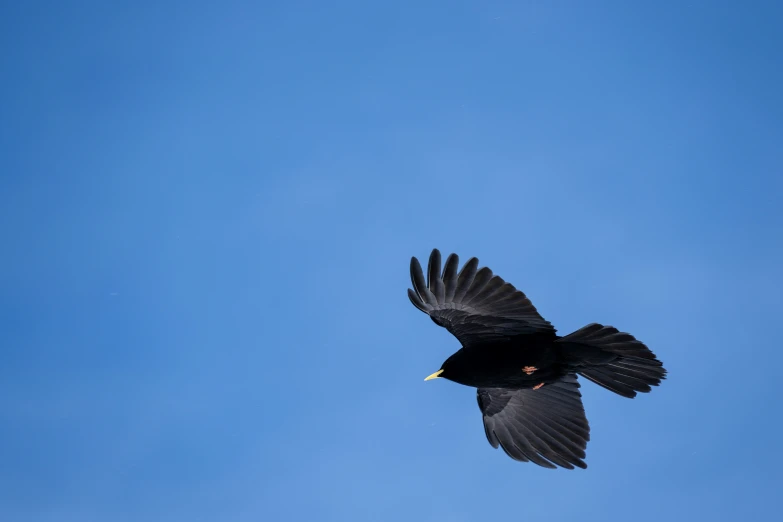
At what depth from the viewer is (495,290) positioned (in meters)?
9.92

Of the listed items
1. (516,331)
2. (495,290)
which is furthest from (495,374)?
(495,290)

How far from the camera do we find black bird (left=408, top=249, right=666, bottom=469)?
10.0 meters

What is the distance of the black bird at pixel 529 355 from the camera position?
395 inches

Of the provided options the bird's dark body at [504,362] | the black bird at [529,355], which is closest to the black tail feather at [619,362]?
the black bird at [529,355]

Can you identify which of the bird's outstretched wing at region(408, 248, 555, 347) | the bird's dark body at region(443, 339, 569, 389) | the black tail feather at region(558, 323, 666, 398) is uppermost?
the bird's outstretched wing at region(408, 248, 555, 347)

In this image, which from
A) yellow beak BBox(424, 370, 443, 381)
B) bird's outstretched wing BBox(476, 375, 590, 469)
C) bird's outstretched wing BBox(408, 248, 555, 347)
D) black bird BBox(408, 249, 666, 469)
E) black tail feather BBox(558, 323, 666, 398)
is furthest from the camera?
bird's outstretched wing BBox(476, 375, 590, 469)

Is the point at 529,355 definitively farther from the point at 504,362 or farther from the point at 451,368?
the point at 451,368

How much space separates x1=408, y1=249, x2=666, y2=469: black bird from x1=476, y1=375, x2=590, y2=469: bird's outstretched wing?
1 centimetres

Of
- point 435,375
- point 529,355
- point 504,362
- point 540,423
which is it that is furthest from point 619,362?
point 435,375

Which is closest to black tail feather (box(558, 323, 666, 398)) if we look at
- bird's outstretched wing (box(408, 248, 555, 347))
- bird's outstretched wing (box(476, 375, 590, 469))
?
bird's outstretched wing (box(408, 248, 555, 347))

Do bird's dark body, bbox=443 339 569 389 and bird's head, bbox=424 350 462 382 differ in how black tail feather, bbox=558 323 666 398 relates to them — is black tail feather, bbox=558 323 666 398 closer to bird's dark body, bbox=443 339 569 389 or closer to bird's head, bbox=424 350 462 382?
bird's dark body, bbox=443 339 569 389

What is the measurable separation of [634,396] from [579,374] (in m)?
0.78

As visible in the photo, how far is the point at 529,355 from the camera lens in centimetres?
1049

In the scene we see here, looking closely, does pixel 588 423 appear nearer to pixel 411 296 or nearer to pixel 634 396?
pixel 634 396
